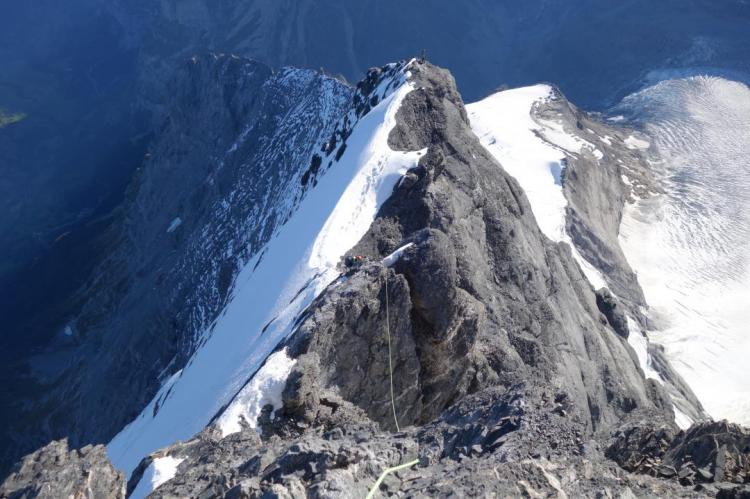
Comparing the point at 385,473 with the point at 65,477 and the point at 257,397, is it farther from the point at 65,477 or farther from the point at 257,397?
the point at 65,477

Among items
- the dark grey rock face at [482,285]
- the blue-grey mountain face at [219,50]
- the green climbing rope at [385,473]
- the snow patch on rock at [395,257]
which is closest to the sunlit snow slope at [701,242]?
the dark grey rock face at [482,285]

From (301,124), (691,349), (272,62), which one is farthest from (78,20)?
(691,349)

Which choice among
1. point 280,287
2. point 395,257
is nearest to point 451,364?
point 395,257

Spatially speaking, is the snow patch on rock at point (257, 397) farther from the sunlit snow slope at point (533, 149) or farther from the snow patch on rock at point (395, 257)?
the sunlit snow slope at point (533, 149)

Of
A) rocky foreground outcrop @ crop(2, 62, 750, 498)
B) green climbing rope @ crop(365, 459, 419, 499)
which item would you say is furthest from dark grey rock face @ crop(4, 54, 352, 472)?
green climbing rope @ crop(365, 459, 419, 499)

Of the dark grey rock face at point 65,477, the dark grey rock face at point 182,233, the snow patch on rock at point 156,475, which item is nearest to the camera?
the dark grey rock face at point 65,477

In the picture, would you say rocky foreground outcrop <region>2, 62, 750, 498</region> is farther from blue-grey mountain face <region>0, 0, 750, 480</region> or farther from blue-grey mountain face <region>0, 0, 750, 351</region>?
blue-grey mountain face <region>0, 0, 750, 351</region>
